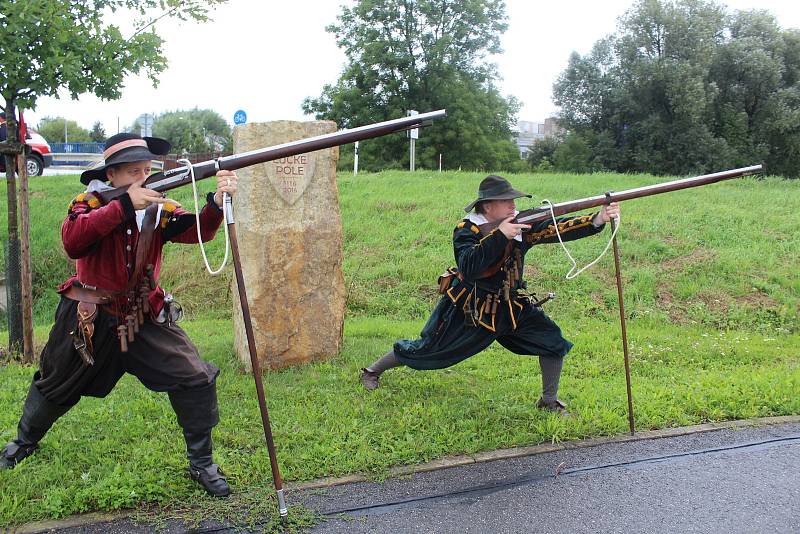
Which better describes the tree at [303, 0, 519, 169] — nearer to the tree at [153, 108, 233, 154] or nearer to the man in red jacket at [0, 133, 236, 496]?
the tree at [153, 108, 233, 154]

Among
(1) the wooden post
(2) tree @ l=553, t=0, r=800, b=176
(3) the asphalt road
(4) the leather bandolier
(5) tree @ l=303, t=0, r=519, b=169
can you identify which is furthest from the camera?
(5) tree @ l=303, t=0, r=519, b=169

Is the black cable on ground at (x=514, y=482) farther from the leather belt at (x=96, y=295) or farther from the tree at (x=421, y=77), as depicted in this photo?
the tree at (x=421, y=77)

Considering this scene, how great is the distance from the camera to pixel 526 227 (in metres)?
4.71

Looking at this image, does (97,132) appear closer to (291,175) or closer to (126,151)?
(291,175)

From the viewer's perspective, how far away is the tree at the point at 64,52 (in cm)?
545

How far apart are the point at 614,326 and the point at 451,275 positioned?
3.61 meters

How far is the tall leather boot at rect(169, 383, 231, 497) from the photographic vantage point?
157 inches

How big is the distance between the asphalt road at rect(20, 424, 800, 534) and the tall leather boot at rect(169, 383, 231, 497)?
0.35m

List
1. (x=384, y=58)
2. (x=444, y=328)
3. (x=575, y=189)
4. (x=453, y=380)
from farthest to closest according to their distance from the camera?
1. (x=384, y=58)
2. (x=575, y=189)
3. (x=453, y=380)
4. (x=444, y=328)

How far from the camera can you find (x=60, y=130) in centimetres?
A: 6962

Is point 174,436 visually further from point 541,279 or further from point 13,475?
point 541,279

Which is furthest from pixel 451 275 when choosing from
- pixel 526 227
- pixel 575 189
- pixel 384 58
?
pixel 384 58

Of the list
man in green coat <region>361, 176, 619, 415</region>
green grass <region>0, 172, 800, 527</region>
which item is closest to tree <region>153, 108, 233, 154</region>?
green grass <region>0, 172, 800, 527</region>

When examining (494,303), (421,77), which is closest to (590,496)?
(494,303)
